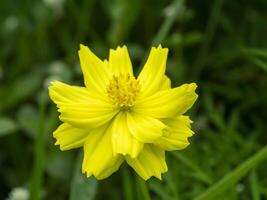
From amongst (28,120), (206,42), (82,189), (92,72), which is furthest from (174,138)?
(206,42)

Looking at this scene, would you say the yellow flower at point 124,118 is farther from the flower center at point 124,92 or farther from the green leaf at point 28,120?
the green leaf at point 28,120

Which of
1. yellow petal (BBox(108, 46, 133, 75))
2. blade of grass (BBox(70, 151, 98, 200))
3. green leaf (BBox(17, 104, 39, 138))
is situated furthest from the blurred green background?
yellow petal (BBox(108, 46, 133, 75))

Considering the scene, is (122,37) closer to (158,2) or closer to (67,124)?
(158,2)

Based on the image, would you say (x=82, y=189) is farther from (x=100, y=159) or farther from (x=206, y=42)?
(x=206, y=42)

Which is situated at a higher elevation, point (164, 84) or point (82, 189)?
point (164, 84)

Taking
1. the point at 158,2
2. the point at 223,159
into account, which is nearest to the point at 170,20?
the point at 223,159

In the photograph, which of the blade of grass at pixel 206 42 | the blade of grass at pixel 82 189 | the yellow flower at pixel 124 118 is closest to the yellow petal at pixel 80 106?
the yellow flower at pixel 124 118

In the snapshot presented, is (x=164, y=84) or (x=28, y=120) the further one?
(x=28, y=120)

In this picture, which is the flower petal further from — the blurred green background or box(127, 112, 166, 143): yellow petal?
the blurred green background
